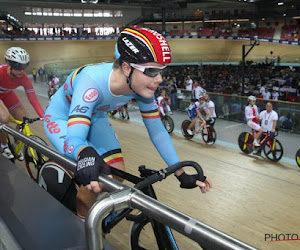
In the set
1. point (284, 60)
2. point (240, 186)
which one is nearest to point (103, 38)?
point (284, 60)

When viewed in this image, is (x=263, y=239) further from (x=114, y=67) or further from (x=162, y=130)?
(x=114, y=67)

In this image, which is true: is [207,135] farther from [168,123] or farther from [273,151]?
[273,151]

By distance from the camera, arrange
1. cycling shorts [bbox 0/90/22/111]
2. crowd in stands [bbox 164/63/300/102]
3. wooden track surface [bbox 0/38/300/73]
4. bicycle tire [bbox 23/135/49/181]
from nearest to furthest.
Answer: bicycle tire [bbox 23/135/49/181], cycling shorts [bbox 0/90/22/111], crowd in stands [bbox 164/63/300/102], wooden track surface [bbox 0/38/300/73]

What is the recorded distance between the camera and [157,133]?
196 centimetres

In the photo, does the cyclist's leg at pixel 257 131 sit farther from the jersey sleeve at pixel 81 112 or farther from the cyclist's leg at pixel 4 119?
the jersey sleeve at pixel 81 112

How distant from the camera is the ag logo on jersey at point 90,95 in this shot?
1.65 meters

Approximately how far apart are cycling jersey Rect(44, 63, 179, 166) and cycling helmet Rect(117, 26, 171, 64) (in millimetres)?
229

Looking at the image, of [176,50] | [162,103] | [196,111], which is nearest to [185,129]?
[196,111]

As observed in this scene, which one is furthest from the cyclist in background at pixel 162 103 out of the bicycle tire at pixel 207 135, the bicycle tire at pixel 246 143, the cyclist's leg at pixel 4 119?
the cyclist's leg at pixel 4 119

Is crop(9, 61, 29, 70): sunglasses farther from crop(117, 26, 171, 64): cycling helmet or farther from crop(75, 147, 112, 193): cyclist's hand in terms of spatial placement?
crop(75, 147, 112, 193): cyclist's hand

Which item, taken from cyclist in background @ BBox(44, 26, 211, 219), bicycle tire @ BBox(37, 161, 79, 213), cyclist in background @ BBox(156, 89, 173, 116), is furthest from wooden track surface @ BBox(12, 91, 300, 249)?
cyclist in background @ BBox(156, 89, 173, 116)

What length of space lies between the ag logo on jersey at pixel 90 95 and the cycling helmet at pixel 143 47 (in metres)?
0.23

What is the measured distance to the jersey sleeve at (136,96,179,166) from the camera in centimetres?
193

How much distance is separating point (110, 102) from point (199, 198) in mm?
2647
